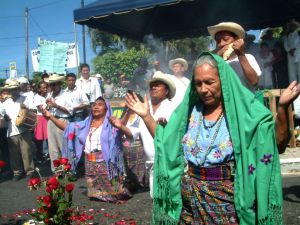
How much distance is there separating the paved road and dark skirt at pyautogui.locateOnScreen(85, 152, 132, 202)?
13 cm

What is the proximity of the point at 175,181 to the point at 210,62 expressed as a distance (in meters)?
0.81

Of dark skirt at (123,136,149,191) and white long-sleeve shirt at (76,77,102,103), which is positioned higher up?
white long-sleeve shirt at (76,77,102,103)

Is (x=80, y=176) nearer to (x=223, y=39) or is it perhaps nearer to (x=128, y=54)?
(x=223, y=39)

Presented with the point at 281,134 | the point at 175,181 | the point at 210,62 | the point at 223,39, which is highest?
the point at 223,39

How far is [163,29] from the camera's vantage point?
10.4m

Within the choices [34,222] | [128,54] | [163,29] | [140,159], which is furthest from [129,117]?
[128,54]

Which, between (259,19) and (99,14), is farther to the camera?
→ (259,19)

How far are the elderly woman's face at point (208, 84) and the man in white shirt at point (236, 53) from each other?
48.1 inches

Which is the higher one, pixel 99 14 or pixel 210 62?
pixel 99 14

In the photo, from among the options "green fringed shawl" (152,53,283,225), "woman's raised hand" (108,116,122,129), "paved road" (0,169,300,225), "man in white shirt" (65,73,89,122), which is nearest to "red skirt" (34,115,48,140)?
"man in white shirt" (65,73,89,122)

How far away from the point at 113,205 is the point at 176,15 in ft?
17.4

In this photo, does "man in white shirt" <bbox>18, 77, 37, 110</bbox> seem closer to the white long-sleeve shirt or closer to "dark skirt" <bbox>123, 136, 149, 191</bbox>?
the white long-sleeve shirt

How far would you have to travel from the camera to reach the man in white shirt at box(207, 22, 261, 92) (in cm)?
368

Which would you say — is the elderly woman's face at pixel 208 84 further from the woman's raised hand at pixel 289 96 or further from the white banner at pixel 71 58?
the white banner at pixel 71 58
